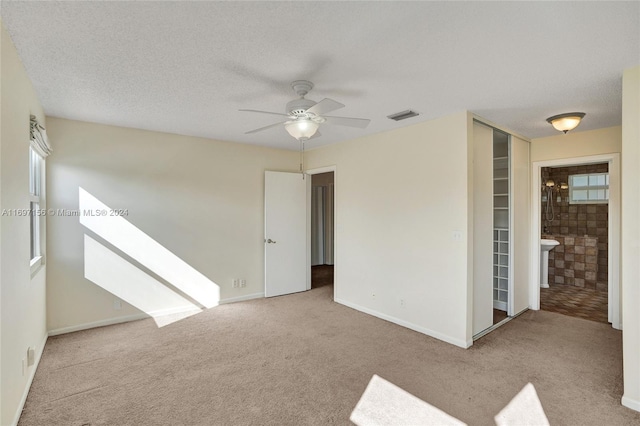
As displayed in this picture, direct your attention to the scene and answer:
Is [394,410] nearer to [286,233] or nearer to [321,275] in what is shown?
[286,233]

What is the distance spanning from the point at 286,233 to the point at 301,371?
277 centimetres

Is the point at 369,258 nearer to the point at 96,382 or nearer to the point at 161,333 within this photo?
the point at 161,333

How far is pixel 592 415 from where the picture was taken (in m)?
2.20

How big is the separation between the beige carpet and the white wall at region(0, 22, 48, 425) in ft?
1.05

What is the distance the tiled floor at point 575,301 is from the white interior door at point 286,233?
3.69 metres

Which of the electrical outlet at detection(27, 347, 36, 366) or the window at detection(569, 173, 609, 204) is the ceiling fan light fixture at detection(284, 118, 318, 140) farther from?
the window at detection(569, 173, 609, 204)

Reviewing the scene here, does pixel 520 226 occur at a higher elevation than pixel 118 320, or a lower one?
higher

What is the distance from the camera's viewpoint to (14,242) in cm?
211

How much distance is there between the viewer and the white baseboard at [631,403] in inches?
89.3

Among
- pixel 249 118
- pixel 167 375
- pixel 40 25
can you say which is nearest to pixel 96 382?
pixel 167 375

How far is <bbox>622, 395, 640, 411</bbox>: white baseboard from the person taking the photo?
2.27m

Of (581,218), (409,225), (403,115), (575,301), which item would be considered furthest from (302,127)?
(581,218)

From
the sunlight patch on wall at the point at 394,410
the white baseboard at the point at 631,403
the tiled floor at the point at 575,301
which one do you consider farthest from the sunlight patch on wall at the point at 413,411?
the tiled floor at the point at 575,301

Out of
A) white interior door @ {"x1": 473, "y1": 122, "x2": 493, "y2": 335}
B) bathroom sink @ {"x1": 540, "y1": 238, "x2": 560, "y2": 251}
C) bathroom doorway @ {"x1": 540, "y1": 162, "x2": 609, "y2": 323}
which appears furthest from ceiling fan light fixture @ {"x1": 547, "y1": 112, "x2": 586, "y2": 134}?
bathroom doorway @ {"x1": 540, "y1": 162, "x2": 609, "y2": 323}
